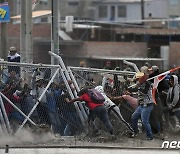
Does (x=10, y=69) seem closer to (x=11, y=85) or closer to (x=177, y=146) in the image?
(x=11, y=85)

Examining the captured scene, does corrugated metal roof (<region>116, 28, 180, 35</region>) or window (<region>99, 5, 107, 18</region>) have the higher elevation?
window (<region>99, 5, 107, 18</region>)

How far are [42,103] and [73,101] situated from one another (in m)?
0.76

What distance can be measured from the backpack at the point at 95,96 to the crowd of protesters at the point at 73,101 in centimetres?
7

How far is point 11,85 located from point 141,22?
48.2 metres

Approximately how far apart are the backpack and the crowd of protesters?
73 mm

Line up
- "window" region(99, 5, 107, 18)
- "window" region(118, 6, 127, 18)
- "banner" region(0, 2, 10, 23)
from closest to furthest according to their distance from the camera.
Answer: "banner" region(0, 2, 10, 23)
"window" region(118, 6, 127, 18)
"window" region(99, 5, 107, 18)

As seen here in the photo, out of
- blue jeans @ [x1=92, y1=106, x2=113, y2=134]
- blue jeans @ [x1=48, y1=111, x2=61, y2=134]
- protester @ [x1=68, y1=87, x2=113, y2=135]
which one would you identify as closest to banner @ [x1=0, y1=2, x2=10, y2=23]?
blue jeans @ [x1=48, y1=111, x2=61, y2=134]

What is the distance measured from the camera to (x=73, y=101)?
11836mm

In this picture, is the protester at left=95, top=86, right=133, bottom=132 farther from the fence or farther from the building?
the building

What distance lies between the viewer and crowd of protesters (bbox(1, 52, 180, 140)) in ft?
38.9

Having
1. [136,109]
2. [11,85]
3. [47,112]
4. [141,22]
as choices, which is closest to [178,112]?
[136,109]

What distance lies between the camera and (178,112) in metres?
12.7

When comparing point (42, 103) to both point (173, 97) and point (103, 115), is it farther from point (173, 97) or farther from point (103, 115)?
point (173, 97)

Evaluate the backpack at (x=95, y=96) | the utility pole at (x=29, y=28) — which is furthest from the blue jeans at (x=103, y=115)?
the utility pole at (x=29, y=28)
